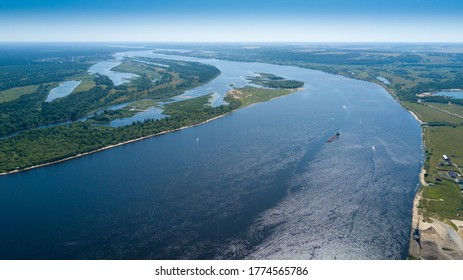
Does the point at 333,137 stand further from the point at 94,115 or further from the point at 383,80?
the point at 383,80

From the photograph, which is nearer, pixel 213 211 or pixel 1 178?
pixel 213 211

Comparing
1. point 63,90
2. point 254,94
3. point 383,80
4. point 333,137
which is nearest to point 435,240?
point 333,137

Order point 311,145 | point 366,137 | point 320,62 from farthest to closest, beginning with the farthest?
1. point 320,62
2. point 366,137
3. point 311,145

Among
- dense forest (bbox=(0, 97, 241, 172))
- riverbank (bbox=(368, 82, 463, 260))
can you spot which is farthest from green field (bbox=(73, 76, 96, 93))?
riverbank (bbox=(368, 82, 463, 260))

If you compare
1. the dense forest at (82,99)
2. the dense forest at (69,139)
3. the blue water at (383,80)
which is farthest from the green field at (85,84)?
the blue water at (383,80)

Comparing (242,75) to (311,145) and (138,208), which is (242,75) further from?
(138,208)

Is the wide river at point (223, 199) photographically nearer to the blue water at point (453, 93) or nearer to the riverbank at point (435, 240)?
the riverbank at point (435, 240)

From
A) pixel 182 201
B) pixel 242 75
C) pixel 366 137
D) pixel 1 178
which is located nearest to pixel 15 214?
pixel 1 178

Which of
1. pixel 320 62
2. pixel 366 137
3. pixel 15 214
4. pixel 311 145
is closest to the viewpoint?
pixel 15 214

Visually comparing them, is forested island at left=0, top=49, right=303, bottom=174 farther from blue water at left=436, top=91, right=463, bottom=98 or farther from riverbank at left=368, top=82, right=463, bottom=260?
riverbank at left=368, top=82, right=463, bottom=260
